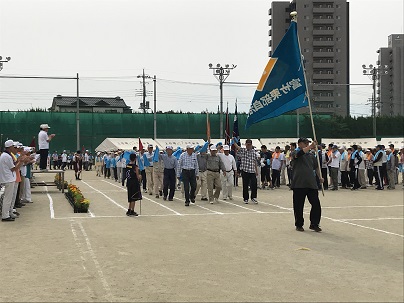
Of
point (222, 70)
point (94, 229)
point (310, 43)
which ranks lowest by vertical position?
point (94, 229)

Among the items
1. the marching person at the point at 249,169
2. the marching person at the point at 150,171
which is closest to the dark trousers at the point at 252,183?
the marching person at the point at 249,169

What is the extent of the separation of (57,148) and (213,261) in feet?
187

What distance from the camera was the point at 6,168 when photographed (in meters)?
14.6

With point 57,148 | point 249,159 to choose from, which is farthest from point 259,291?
point 57,148

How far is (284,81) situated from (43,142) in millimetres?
13054

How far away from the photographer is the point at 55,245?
10.5 meters

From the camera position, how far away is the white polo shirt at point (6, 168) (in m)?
14.6

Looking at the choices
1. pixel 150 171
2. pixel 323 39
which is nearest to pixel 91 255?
pixel 150 171

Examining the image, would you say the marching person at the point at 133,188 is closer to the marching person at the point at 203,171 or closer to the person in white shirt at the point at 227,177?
the marching person at the point at 203,171

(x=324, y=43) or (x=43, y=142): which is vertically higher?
(x=324, y=43)

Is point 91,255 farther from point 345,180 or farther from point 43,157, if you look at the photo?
point 345,180

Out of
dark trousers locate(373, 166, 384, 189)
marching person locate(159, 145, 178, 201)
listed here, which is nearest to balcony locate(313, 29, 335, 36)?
dark trousers locate(373, 166, 384, 189)

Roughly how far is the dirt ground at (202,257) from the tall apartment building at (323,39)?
86.3 meters

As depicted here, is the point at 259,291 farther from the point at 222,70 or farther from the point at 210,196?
the point at 222,70
